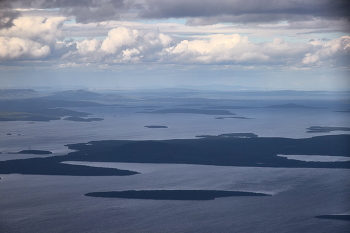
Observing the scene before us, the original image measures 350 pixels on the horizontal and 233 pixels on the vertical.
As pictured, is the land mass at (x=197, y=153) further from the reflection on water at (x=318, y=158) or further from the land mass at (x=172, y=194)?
the land mass at (x=172, y=194)

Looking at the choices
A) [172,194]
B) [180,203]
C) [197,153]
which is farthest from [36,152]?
[180,203]

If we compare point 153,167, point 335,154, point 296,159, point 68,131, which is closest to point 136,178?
point 153,167

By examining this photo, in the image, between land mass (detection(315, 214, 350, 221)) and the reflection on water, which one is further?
the reflection on water

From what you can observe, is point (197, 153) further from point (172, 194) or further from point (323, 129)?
point (323, 129)

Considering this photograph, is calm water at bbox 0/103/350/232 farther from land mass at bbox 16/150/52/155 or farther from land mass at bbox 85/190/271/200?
land mass at bbox 16/150/52/155

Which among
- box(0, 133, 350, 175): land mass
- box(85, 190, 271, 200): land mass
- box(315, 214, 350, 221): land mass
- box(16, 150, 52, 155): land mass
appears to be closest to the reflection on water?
box(0, 133, 350, 175): land mass

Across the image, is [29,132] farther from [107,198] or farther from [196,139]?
[107,198]

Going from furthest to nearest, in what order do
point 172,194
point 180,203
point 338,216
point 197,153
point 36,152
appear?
point 36,152 → point 197,153 → point 172,194 → point 180,203 → point 338,216

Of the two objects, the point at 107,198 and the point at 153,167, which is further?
the point at 153,167
